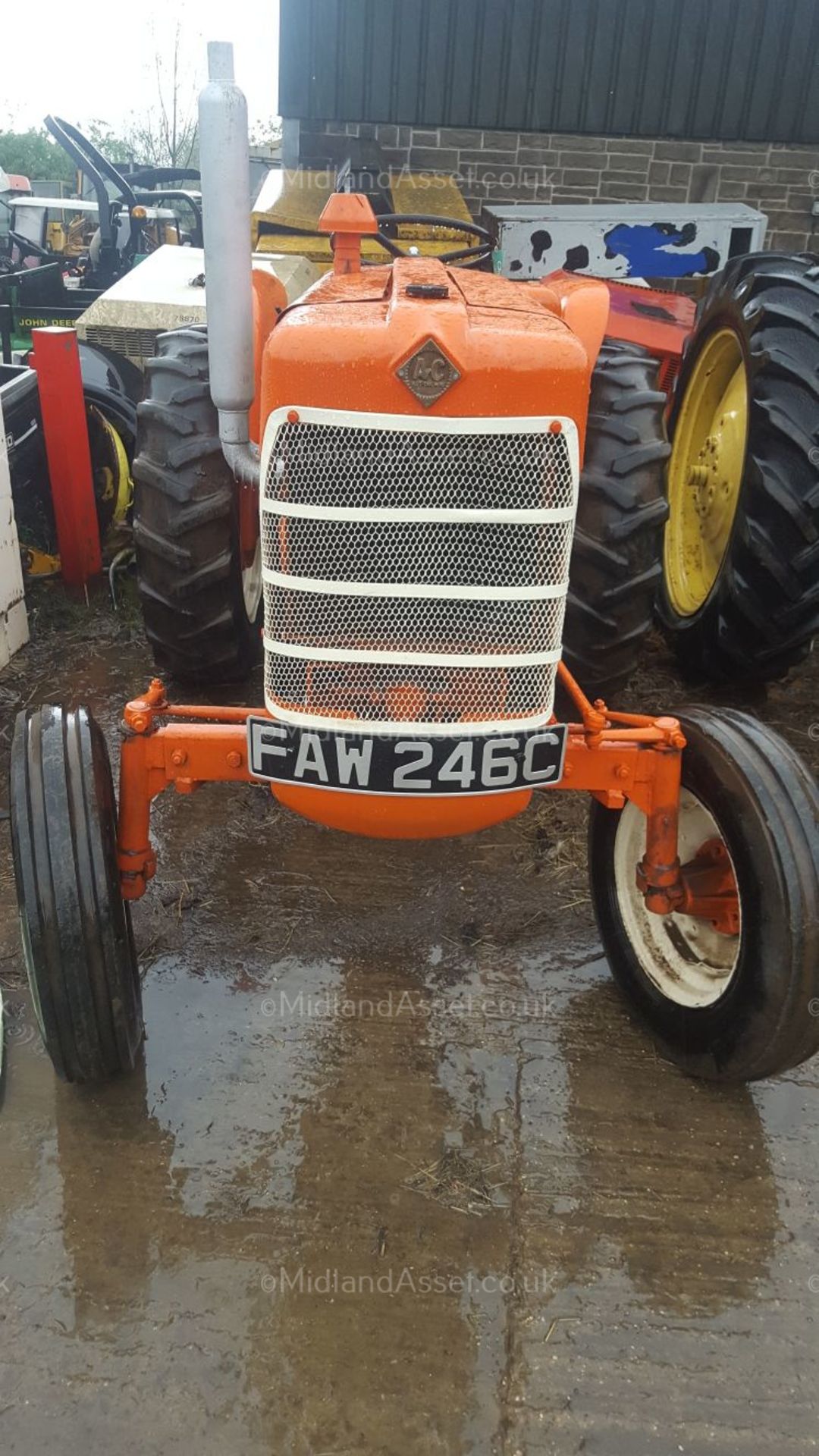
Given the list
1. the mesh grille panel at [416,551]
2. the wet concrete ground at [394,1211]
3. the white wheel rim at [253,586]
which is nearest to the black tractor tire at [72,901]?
the wet concrete ground at [394,1211]

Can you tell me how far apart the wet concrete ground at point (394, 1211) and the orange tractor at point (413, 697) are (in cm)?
21

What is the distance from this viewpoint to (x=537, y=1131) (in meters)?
2.29

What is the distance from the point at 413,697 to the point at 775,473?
1867mm

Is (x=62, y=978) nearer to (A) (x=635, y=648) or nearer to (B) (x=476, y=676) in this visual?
(B) (x=476, y=676)

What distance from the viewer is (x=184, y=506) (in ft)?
10.5

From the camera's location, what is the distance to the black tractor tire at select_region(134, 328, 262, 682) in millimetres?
3195

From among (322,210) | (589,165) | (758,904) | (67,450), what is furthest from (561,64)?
(758,904)

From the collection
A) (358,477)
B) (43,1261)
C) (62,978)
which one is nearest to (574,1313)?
(43,1261)

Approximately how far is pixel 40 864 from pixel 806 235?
905 cm

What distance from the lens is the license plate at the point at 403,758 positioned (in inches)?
78.3

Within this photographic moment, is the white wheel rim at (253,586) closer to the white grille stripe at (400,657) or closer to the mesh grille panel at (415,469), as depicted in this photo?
the white grille stripe at (400,657)

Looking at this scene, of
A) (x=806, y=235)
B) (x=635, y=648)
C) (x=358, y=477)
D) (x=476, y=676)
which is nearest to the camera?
(x=358, y=477)

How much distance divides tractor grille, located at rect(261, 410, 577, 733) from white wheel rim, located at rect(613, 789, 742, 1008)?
0.64 meters

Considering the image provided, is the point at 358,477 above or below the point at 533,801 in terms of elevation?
above
